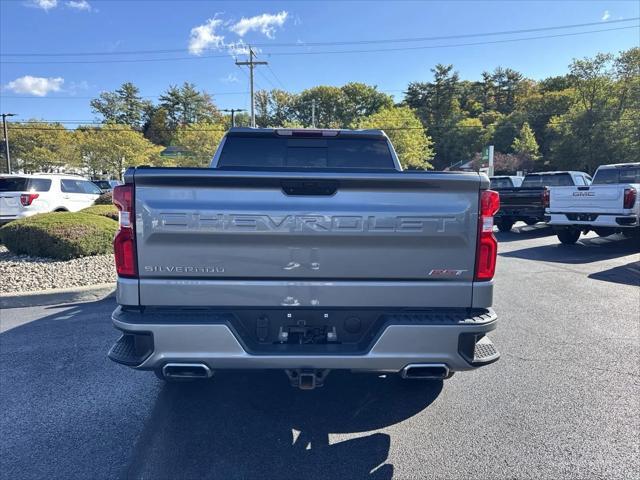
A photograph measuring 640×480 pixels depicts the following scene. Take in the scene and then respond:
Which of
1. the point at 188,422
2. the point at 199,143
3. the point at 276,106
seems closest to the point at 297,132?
the point at 188,422

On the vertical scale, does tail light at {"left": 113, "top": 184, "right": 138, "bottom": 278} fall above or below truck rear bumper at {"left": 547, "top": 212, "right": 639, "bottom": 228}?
above

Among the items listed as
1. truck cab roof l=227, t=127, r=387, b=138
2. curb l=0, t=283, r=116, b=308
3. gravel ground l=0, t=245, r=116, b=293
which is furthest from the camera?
gravel ground l=0, t=245, r=116, b=293

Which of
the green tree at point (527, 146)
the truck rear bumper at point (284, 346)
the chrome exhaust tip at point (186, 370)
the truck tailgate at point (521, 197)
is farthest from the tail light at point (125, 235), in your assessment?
the green tree at point (527, 146)

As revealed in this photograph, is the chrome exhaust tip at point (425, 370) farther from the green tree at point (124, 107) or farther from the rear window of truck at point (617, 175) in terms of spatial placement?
the green tree at point (124, 107)

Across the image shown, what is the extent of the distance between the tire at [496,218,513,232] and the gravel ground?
13339mm

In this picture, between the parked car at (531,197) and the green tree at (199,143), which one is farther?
the green tree at (199,143)

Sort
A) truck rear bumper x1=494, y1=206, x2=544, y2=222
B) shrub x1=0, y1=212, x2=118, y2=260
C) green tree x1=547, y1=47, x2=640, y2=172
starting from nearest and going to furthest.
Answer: shrub x1=0, y1=212, x2=118, y2=260 < truck rear bumper x1=494, y1=206, x2=544, y2=222 < green tree x1=547, y1=47, x2=640, y2=172

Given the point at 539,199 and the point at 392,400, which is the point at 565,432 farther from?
the point at 539,199

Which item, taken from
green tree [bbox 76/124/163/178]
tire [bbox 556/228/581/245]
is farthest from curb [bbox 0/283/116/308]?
green tree [bbox 76/124/163/178]

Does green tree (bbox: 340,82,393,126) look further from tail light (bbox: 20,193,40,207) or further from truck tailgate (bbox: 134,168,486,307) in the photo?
truck tailgate (bbox: 134,168,486,307)

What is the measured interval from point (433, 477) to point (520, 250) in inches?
414

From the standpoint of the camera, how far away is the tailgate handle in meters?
2.56

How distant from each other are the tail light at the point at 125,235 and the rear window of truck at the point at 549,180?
15.5 m

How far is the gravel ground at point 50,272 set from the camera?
7.06m
